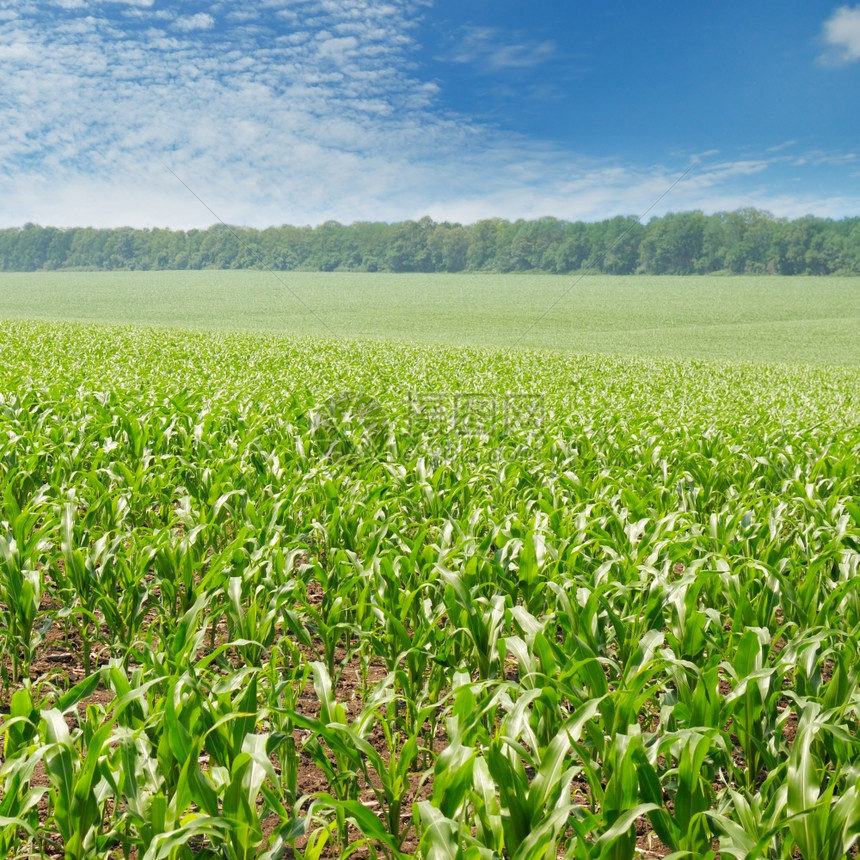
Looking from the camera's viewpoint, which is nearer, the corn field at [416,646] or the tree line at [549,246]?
the corn field at [416,646]

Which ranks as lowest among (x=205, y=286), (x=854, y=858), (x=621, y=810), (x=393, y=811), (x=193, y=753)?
(x=854, y=858)

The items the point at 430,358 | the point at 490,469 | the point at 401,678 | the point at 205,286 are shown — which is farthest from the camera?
the point at 205,286

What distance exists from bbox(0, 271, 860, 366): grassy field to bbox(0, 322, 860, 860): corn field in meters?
26.1

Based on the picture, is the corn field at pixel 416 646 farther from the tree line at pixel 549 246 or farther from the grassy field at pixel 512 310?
the tree line at pixel 549 246

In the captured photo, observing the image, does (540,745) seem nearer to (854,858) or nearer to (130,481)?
(854,858)

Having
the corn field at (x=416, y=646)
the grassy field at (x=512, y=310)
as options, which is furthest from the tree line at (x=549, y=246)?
the corn field at (x=416, y=646)

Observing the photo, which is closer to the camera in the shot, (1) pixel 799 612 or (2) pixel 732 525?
(1) pixel 799 612

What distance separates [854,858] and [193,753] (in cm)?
224

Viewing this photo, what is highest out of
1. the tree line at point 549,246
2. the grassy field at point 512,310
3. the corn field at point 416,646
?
the tree line at point 549,246

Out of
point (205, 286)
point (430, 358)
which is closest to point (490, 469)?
point (430, 358)

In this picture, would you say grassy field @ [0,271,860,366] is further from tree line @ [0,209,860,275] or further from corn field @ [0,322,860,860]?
corn field @ [0,322,860,860]

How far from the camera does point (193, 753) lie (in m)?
1.82

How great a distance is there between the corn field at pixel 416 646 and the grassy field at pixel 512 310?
2606 centimetres

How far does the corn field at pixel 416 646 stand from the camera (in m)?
1.86
